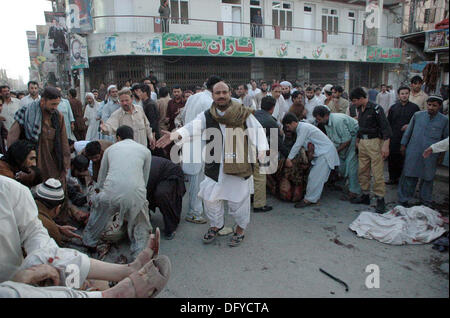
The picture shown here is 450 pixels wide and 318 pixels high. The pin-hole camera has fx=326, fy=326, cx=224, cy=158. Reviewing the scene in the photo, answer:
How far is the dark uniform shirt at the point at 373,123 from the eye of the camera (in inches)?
165

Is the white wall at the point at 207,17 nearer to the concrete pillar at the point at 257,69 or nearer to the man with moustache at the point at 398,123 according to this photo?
the concrete pillar at the point at 257,69

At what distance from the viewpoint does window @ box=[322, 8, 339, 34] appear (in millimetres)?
19047

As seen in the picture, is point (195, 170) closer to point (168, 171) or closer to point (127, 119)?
point (168, 171)

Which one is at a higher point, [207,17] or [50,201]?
[207,17]

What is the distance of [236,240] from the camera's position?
3.43m

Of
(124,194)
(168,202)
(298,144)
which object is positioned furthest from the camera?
(298,144)

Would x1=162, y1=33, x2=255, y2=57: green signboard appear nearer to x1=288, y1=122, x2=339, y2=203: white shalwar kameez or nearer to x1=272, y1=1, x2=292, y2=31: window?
x1=272, y1=1, x2=292, y2=31: window

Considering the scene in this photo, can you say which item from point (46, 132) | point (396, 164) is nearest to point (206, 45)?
point (396, 164)

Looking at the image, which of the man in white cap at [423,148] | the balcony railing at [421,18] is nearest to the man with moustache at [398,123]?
the man in white cap at [423,148]

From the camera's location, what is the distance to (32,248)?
6.70ft

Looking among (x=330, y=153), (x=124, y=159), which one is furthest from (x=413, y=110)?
(x=124, y=159)

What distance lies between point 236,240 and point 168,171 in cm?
110
